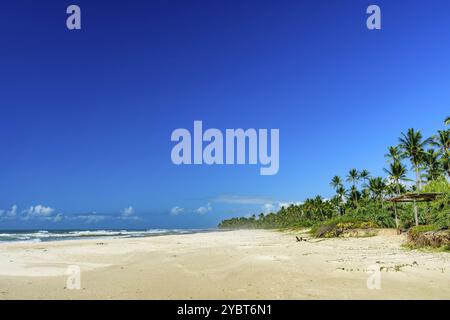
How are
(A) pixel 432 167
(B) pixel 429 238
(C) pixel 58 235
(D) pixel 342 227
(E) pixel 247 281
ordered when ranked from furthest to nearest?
(C) pixel 58 235 < (A) pixel 432 167 < (D) pixel 342 227 < (B) pixel 429 238 < (E) pixel 247 281

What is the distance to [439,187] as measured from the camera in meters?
32.3

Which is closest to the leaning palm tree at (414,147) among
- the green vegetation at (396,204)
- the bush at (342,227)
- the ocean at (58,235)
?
the green vegetation at (396,204)

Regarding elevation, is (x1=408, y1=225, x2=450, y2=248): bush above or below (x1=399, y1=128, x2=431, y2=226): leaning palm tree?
below

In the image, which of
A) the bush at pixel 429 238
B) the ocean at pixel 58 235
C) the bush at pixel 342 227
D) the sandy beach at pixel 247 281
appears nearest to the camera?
the sandy beach at pixel 247 281

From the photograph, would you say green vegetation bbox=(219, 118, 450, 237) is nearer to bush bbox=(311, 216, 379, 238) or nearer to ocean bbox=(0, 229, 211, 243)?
bush bbox=(311, 216, 379, 238)

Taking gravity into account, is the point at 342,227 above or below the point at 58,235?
above

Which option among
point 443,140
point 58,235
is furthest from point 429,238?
point 58,235

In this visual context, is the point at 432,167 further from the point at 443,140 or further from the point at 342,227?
the point at 342,227

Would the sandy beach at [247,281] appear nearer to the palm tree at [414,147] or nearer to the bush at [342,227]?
the bush at [342,227]

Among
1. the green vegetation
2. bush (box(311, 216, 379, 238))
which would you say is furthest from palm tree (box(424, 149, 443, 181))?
bush (box(311, 216, 379, 238))

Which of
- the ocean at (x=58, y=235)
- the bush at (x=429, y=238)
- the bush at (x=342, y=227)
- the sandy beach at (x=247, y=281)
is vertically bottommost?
the ocean at (x=58, y=235)
